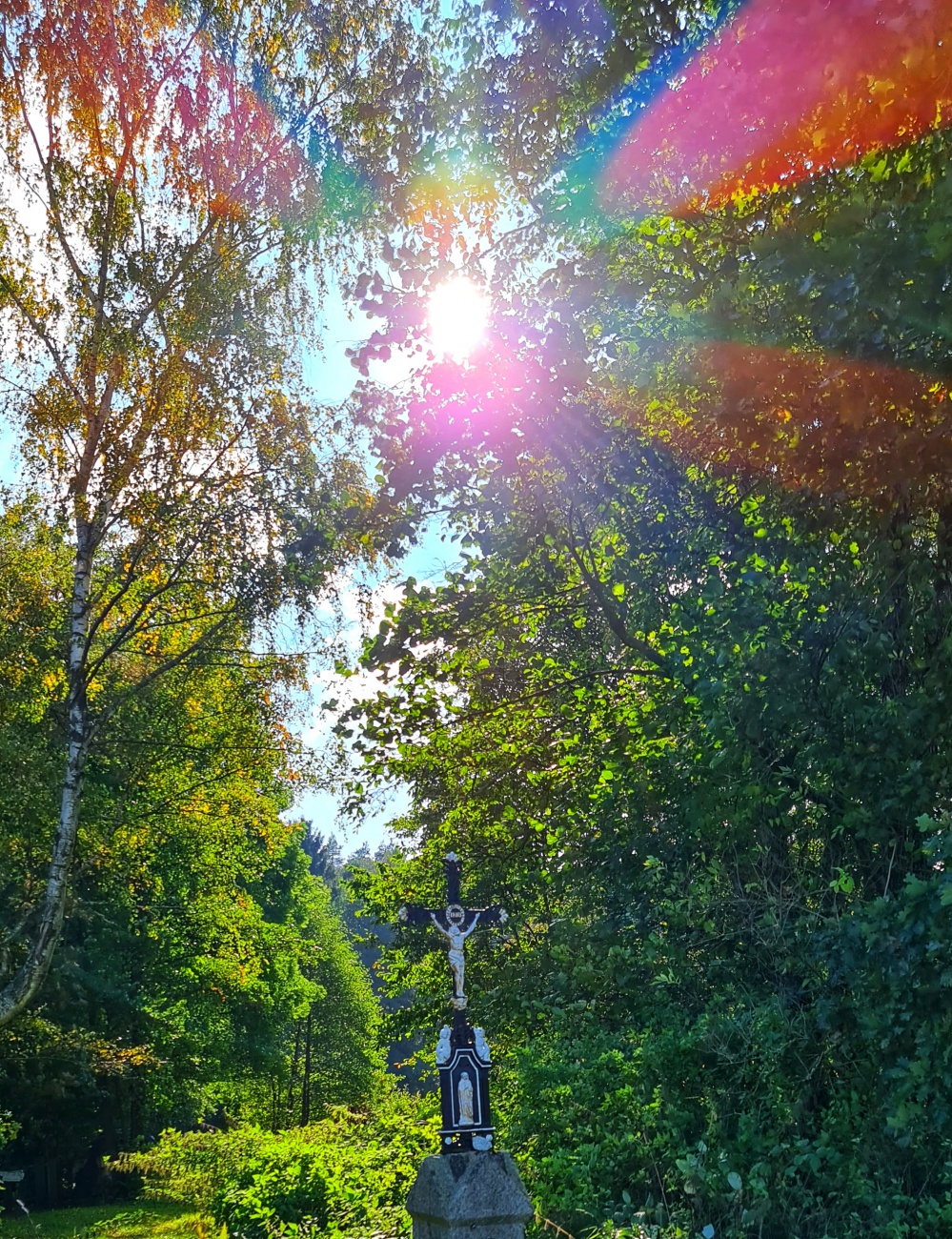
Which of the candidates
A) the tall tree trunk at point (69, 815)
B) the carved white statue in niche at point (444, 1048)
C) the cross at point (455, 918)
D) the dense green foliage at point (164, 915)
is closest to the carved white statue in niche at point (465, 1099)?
the carved white statue in niche at point (444, 1048)

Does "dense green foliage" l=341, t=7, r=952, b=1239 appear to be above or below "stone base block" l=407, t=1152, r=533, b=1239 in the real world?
above

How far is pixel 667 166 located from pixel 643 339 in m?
1.37

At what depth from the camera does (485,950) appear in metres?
13.0

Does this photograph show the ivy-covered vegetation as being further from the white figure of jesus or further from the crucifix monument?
the white figure of jesus

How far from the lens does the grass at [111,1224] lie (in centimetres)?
1467

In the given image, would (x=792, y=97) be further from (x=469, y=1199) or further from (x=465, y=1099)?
(x=469, y=1199)

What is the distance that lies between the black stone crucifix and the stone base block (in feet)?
0.47

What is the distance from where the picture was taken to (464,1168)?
625cm

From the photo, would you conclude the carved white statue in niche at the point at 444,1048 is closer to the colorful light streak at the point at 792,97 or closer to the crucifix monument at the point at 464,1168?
the crucifix monument at the point at 464,1168

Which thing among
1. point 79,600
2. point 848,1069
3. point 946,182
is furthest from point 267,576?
point 946,182

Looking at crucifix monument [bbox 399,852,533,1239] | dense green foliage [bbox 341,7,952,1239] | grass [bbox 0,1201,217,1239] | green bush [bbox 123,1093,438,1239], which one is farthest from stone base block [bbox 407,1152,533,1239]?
grass [bbox 0,1201,217,1239]

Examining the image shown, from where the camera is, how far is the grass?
48.1 ft

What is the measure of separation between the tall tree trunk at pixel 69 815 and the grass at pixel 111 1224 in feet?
16.1

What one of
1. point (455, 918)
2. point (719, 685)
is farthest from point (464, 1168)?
point (719, 685)
